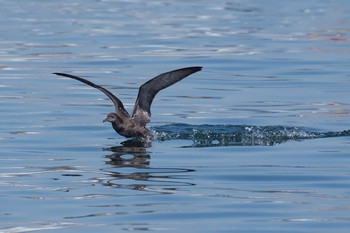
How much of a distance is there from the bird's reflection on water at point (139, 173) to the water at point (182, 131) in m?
0.02

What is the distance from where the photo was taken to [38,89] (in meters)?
19.9

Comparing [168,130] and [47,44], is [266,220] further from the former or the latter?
[47,44]

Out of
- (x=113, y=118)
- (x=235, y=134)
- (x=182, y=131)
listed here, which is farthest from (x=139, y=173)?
(x=182, y=131)

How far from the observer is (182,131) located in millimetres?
15430

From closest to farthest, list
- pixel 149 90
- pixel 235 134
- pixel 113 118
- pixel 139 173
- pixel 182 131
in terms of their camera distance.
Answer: pixel 139 173 < pixel 113 118 < pixel 235 134 < pixel 149 90 < pixel 182 131

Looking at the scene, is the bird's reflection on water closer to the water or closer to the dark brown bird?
the water

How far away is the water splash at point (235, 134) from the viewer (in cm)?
1459

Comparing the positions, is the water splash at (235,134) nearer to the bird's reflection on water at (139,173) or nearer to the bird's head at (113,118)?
the bird's head at (113,118)

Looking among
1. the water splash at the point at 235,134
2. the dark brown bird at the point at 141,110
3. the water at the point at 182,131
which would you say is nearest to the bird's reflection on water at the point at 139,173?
the water at the point at 182,131

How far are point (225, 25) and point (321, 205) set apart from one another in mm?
22264

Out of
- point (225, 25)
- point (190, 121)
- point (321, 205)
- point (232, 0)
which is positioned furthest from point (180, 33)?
point (321, 205)

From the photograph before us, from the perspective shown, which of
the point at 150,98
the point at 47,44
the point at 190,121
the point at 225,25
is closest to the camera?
the point at 150,98

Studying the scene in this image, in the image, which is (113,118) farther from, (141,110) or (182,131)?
(182,131)

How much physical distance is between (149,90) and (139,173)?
9.47 ft
